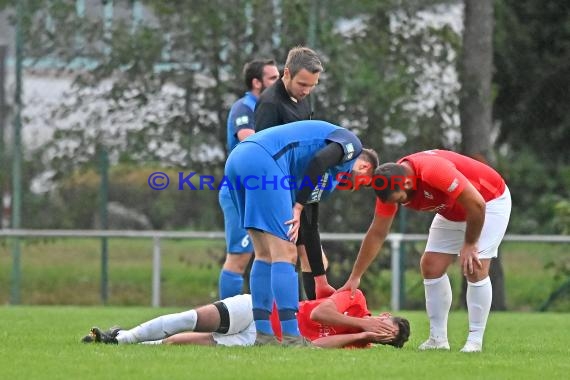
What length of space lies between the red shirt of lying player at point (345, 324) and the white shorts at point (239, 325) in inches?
8.6

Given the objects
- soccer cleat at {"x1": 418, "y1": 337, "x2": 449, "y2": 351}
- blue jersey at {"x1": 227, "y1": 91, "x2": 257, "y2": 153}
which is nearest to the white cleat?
soccer cleat at {"x1": 418, "y1": 337, "x2": 449, "y2": 351}

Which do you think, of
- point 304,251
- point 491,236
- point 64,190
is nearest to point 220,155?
point 64,190

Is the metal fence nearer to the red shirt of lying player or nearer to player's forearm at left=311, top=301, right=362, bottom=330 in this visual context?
the red shirt of lying player

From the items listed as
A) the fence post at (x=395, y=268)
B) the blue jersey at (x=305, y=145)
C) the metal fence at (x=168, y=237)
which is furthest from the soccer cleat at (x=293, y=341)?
the fence post at (x=395, y=268)

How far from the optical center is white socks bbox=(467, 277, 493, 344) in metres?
7.95

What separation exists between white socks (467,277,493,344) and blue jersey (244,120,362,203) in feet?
3.50

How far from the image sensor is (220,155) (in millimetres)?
15969

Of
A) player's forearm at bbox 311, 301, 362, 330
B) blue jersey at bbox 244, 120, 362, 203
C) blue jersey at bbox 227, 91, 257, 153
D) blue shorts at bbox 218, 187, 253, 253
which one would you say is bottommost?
player's forearm at bbox 311, 301, 362, 330

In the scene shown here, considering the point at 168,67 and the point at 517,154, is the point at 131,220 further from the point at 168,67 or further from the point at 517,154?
the point at 517,154

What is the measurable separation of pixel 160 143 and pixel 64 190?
1.32 m

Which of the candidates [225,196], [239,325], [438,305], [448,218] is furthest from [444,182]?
[225,196]

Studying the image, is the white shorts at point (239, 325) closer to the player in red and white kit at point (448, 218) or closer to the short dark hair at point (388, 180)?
the player in red and white kit at point (448, 218)

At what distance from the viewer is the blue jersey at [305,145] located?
7.78 m

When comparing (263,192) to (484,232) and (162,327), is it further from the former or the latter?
(484,232)
